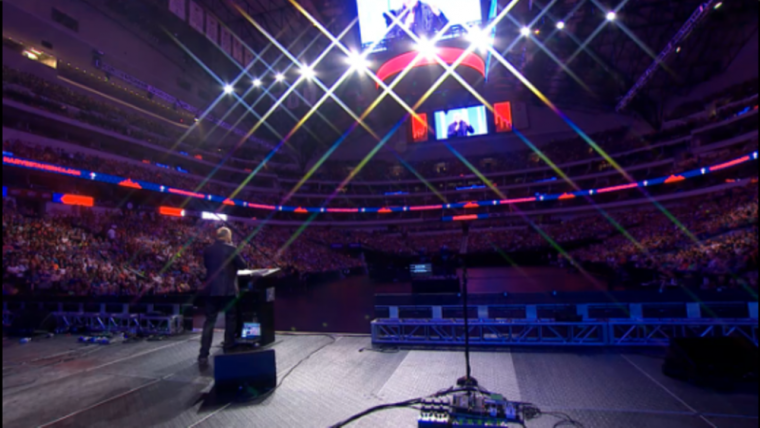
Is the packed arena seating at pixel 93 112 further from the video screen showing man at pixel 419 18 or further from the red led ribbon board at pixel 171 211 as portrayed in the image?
the video screen showing man at pixel 419 18

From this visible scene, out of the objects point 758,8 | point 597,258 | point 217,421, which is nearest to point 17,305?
point 217,421

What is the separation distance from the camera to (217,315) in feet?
14.8

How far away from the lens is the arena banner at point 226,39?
16.5 meters

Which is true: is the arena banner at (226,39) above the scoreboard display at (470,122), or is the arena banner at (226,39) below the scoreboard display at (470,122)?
below

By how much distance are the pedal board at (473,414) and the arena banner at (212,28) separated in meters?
18.1

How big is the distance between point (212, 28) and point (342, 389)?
710 inches

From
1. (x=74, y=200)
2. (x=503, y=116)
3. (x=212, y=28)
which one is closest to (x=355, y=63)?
(x=212, y=28)

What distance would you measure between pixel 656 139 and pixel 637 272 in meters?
18.5

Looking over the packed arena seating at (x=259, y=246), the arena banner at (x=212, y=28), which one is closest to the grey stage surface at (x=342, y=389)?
the packed arena seating at (x=259, y=246)

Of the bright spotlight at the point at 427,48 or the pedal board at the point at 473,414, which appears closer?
the pedal board at the point at 473,414

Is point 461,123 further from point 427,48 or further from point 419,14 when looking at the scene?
point 419,14

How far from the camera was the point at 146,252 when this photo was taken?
49.3 feet

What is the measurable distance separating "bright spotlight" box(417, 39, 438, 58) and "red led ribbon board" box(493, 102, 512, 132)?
2286cm

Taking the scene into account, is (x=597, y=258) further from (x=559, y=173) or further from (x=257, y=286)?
(x=257, y=286)
